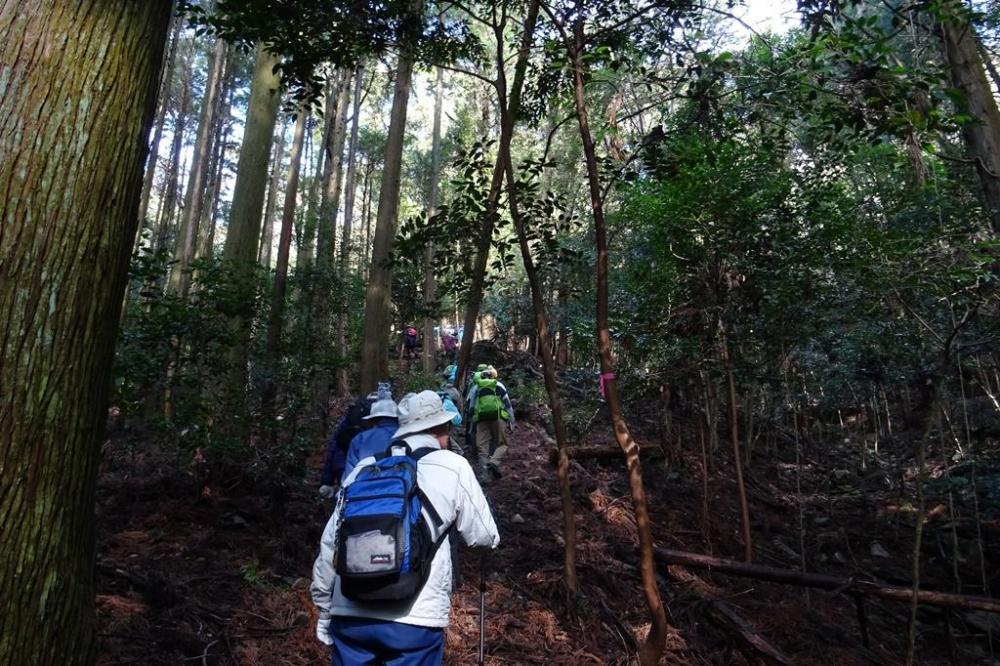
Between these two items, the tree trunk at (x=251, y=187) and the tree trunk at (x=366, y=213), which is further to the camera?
the tree trunk at (x=366, y=213)

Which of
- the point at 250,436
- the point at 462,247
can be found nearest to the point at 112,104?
the point at 462,247

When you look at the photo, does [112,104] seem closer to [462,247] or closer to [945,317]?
[462,247]

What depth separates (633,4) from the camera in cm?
473

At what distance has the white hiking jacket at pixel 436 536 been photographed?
7.48ft

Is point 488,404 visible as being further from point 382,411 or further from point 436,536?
point 436,536

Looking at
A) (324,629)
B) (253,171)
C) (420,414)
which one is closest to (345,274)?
Result: (253,171)

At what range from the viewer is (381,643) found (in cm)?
227

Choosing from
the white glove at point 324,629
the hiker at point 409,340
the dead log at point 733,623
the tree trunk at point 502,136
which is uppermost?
the hiker at point 409,340

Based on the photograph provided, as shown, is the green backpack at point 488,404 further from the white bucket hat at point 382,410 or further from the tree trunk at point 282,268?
the white bucket hat at point 382,410

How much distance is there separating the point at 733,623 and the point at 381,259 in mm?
6843

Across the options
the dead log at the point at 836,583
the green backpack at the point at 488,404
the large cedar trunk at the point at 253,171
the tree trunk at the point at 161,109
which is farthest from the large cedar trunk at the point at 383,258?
the tree trunk at the point at 161,109

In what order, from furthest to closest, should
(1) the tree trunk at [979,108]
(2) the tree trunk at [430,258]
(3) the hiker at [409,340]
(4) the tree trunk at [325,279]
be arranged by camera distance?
(3) the hiker at [409,340] < (2) the tree trunk at [430,258] < (4) the tree trunk at [325,279] < (1) the tree trunk at [979,108]

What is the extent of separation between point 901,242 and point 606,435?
773 cm

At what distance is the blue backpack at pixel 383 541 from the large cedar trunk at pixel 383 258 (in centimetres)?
718
